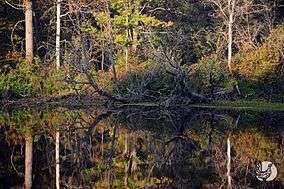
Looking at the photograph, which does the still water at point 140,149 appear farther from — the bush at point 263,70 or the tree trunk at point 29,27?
the tree trunk at point 29,27

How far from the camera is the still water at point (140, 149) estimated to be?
11883mm

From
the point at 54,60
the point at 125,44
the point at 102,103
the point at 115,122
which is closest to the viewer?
the point at 115,122

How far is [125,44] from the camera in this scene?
3756 cm

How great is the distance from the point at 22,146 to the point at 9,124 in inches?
197

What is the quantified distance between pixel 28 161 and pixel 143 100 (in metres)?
15.4

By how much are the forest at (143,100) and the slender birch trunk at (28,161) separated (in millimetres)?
30

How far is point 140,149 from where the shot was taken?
16375 mm

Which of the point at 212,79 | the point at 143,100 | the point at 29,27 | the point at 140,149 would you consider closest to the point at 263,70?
the point at 212,79

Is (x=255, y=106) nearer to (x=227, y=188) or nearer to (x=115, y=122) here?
(x=115, y=122)

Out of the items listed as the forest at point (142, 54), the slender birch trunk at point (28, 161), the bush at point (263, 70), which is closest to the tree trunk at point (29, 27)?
the forest at point (142, 54)

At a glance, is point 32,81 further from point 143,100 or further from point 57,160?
point 57,160

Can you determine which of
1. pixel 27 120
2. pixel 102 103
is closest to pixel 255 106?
pixel 102 103

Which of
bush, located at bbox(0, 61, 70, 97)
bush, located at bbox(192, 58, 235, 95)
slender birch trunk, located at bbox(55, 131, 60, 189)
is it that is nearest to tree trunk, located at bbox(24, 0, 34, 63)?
bush, located at bbox(0, 61, 70, 97)

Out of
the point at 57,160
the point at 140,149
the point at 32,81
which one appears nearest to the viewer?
the point at 57,160
